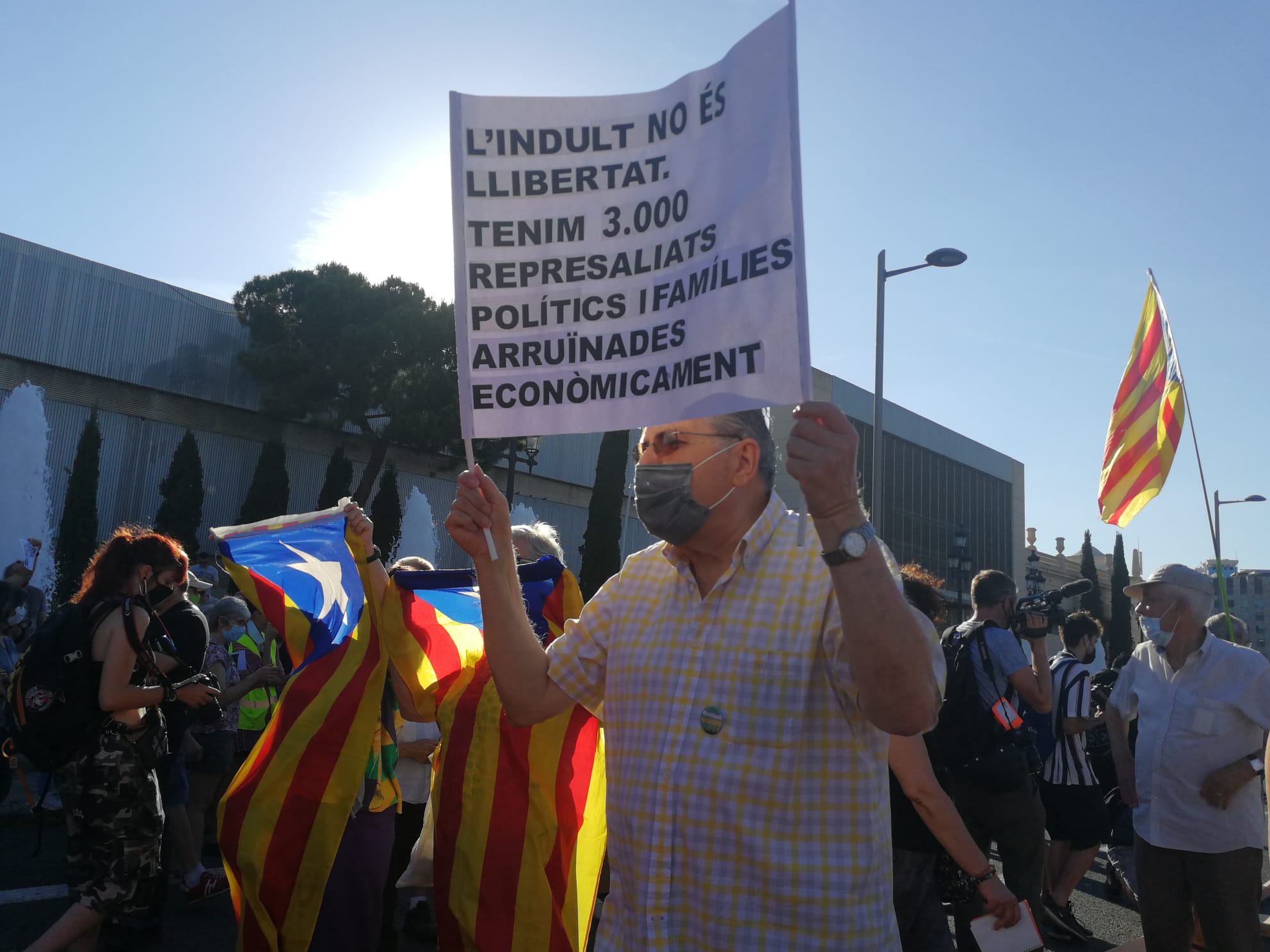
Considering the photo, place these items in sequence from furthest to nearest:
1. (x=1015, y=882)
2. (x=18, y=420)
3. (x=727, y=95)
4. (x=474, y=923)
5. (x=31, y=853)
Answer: (x=18, y=420) < (x=31, y=853) < (x=1015, y=882) < (x=474, y=923) < (x=727, y=95)

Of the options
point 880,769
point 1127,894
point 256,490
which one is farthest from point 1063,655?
point 256,490

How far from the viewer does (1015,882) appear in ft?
14.7

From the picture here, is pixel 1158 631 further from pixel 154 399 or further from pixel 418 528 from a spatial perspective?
pixel 418 528

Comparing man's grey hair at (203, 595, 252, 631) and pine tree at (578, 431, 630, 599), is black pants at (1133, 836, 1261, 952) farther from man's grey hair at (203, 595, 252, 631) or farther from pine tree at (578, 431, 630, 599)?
pine tree at (578, 431, 630, 599)

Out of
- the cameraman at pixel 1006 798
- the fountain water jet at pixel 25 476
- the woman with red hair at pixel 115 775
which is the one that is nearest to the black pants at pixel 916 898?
the cameraman at pixel 1006 798

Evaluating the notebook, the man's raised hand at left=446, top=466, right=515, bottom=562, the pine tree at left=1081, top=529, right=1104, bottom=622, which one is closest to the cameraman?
the notebook

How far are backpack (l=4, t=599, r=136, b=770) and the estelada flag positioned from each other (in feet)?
18.4

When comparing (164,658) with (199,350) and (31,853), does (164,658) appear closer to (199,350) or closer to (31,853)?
(31,853)

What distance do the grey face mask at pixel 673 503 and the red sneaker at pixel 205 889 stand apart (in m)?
4.84

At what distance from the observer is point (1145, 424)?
6234mm

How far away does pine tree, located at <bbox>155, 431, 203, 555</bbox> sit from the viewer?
26859 mm

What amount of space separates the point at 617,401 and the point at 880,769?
3.19 feet

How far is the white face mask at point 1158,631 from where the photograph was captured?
4344 mm

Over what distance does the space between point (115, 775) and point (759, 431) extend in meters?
3.37
